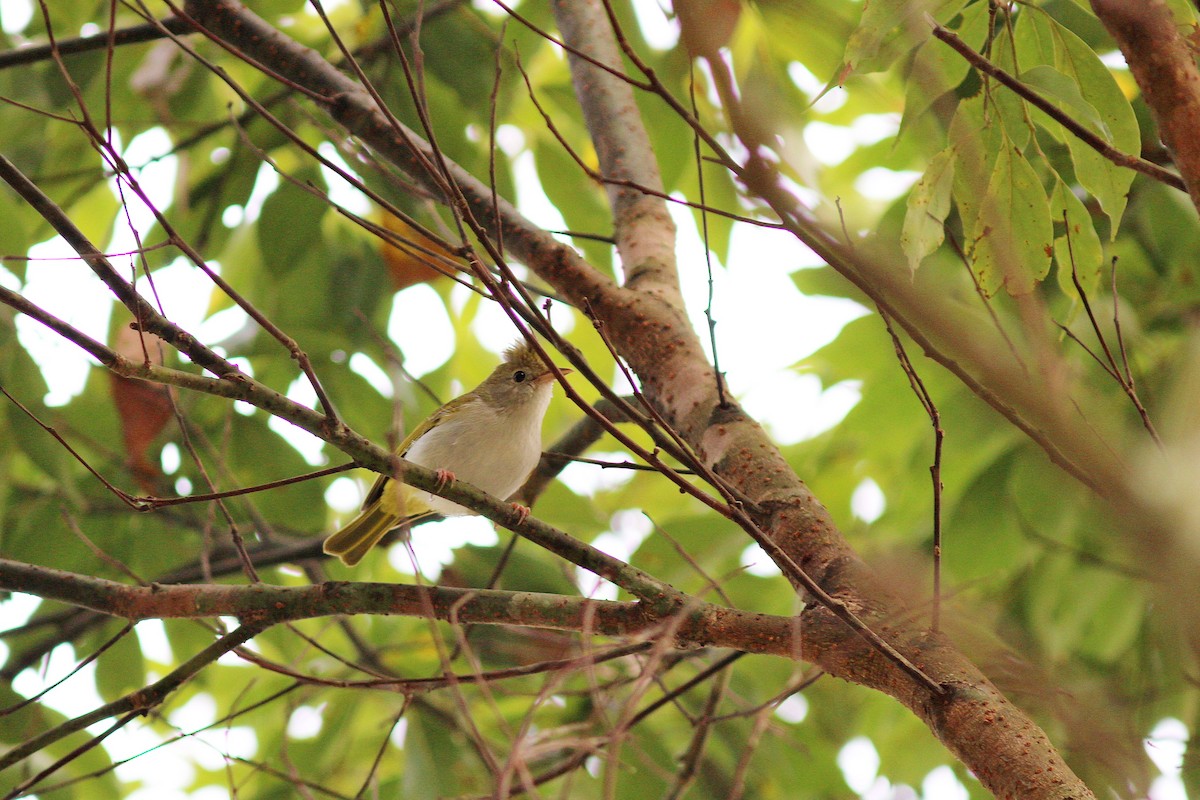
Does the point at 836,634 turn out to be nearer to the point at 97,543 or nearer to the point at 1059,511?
the point at 1059,511

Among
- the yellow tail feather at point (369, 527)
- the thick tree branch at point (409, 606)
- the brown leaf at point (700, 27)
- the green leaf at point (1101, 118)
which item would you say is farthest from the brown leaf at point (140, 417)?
the brown leaf at point (700, 27)

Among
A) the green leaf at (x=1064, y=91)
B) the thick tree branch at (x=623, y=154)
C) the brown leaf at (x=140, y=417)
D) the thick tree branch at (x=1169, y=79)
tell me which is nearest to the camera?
the thick tree branch at (x=1169, y=79)

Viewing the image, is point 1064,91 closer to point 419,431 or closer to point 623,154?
point 623,154

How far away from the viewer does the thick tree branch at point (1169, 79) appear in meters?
1.18

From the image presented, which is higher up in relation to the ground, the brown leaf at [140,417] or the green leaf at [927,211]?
the brown leaf at [140,417]

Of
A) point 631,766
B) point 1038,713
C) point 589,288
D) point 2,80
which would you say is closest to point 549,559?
point 631,766

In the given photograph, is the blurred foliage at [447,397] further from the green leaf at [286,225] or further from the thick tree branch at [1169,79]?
the thick tree branch at [1169,79]

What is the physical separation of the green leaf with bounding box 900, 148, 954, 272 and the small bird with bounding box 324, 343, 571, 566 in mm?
2419

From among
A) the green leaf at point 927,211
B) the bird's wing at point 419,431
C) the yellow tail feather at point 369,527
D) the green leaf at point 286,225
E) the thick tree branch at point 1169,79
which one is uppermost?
the green leaf at point 286,225

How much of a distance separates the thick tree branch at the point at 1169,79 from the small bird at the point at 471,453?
3.19 meters

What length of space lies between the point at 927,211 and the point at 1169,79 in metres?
0.80

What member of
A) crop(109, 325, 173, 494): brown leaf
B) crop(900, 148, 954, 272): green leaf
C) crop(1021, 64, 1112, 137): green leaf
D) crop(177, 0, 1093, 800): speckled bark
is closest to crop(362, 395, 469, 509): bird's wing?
crop(109, 325, 173, 494): brown leaf

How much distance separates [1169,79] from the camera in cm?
121

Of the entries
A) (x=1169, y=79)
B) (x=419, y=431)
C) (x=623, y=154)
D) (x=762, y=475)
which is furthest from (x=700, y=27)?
(x=419, y=431)
